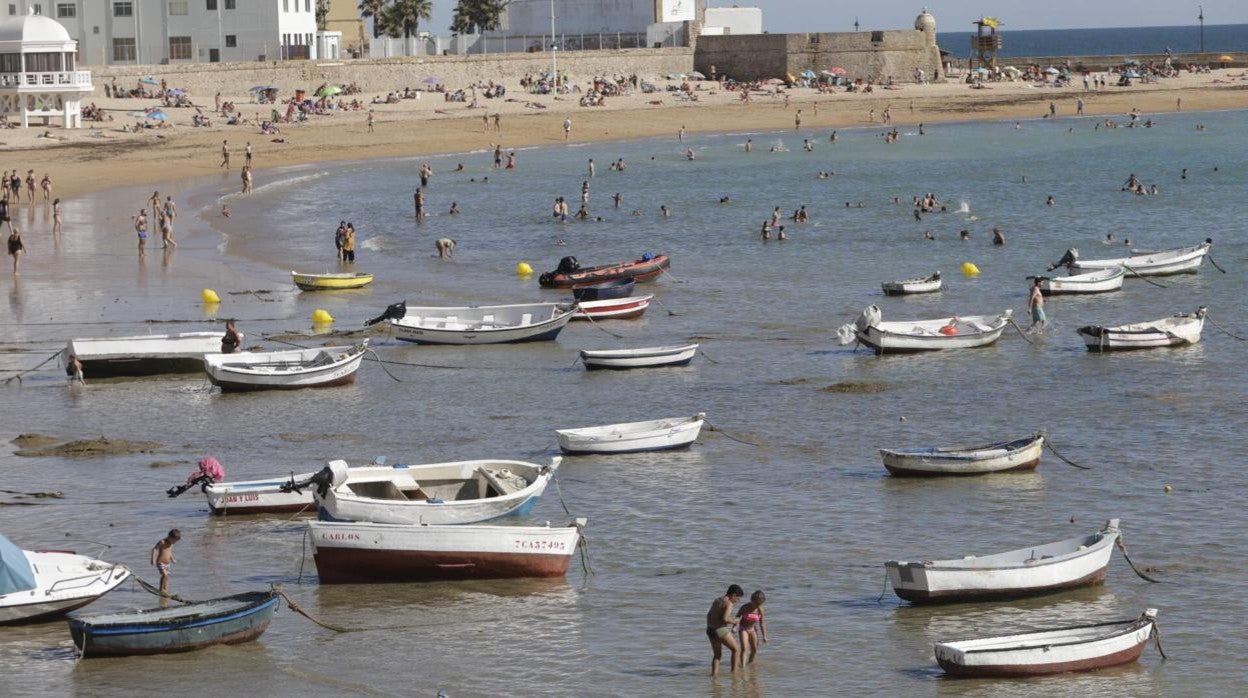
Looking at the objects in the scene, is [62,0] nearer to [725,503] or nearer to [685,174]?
[685,174]

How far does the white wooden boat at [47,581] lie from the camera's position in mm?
20812

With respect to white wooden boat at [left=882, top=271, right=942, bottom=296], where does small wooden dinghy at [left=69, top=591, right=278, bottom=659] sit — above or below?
below

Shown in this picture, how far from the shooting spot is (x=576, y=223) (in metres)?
68.8

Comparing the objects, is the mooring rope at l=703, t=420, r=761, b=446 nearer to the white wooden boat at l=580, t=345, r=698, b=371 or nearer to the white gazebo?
the white wooden boat at l=580, t=345, r=698, b=371

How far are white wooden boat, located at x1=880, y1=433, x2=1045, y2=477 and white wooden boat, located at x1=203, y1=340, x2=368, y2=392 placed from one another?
522 inches

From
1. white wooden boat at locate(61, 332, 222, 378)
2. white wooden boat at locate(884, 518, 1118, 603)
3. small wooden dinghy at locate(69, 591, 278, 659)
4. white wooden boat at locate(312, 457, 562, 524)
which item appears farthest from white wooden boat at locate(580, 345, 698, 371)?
small wooden dinghy at locate(69, 591, 278, 659)

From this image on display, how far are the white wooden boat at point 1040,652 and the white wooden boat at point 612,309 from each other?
84.2 feet

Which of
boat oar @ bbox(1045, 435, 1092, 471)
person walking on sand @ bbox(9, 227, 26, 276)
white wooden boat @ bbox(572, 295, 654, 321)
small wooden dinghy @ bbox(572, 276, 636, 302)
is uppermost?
person walking on sand @ bbox(9, 227, 26, 276)

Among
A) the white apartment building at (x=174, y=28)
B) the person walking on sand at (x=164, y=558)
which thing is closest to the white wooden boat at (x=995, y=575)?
the person walking on sand at (x=164, y=558)

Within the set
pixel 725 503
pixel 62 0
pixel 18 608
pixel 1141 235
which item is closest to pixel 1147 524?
pixel 725 503

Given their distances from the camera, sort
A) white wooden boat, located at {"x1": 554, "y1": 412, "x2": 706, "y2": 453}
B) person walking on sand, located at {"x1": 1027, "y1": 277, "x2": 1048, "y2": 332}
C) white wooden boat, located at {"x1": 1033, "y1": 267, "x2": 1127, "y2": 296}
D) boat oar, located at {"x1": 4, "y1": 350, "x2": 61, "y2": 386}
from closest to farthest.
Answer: white wooden boat, located at {"x1": 554, "y1": 412, "x2": 706, "y2": 453} < boat oar, located at {"x1": 4, "y1": 350, "x2": 61, "y2": 386} < person walking on sand, located at {"x1": 1027, "y1": 277, "x2": 1048, "y2": 332} < white wooden boat, located at {"x1": 1033, "y1": 267, "x2": 1127, "y2": 296}

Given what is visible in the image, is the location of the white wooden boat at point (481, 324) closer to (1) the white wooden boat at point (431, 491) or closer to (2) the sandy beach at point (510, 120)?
(1) the white wooden boat at point (431, 491)

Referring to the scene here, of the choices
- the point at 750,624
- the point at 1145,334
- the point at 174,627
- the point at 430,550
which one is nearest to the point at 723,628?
the point at 750,624

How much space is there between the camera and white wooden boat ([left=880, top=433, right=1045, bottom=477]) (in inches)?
1116
